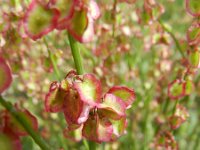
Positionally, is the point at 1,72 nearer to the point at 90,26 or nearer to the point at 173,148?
the point at 90,26

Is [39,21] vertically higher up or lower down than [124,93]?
higher up

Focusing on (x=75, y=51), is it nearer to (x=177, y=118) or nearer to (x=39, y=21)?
(x=39, y=21)

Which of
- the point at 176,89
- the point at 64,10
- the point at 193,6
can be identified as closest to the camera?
the point at 64,10

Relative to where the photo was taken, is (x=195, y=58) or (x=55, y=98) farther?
(x=195, y=58)

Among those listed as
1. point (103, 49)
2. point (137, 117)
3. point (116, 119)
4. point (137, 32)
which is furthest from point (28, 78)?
point (116, 119)

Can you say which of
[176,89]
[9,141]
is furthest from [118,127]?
[176,89]

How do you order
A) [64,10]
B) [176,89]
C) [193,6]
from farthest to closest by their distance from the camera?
[176,89] → [193,6] → [64,10]

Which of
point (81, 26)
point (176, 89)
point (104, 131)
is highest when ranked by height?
point (81, 26)

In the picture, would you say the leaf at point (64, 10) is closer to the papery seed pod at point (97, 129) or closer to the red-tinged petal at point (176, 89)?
the papery seed pod at point (97, 129)

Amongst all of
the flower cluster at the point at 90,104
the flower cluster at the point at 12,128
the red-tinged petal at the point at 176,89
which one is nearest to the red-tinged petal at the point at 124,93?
the flower cluster at the point at 90,104
